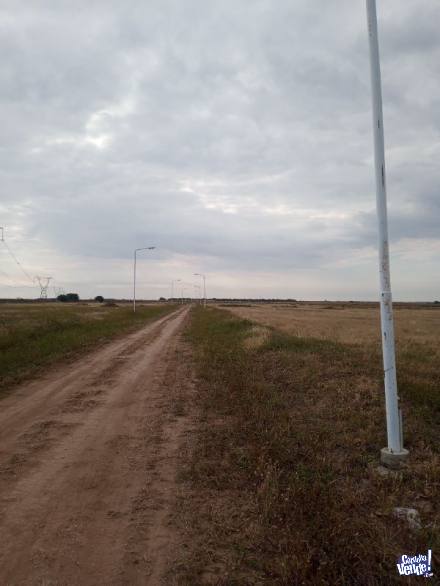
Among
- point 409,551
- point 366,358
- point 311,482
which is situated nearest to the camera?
point 409,551

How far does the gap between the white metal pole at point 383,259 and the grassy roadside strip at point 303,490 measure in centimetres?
59

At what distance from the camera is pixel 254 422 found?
305 inches

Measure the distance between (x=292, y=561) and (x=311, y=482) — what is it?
5.47 ft

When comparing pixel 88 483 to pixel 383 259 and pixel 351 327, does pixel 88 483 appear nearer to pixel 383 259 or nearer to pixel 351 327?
pixel 383 259

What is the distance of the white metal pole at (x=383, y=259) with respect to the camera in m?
5.88

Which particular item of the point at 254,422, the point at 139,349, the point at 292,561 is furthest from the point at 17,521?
the point at 139,349

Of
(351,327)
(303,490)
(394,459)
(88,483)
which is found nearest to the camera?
(303,490)

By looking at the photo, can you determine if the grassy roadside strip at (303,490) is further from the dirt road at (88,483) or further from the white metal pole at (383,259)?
the white metal pole at (383,259)

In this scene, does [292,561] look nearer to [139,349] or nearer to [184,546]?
[184,546]

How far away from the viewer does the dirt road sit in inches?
145

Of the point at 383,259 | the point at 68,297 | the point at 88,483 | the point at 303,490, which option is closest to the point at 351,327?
the point at 383,259

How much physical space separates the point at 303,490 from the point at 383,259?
3.09 metres

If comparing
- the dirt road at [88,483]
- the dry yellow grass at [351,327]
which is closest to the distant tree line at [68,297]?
the dry yellow grass at [351,327]

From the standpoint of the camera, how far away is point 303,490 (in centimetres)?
488
